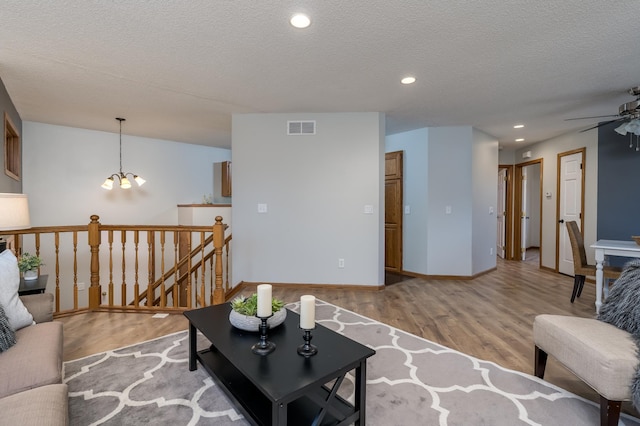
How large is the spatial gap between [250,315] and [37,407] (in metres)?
0.91

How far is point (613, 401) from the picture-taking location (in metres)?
1.49

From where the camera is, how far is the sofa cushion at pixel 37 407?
1.07m

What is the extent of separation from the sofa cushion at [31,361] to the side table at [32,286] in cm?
90

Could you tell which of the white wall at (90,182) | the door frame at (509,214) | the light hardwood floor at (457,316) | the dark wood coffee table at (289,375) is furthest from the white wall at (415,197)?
the white wall at (90,182)

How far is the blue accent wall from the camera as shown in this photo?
421cm

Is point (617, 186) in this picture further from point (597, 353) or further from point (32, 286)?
point (32, 286)

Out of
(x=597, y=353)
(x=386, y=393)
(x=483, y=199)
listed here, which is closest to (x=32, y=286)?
(x=386, y=393)

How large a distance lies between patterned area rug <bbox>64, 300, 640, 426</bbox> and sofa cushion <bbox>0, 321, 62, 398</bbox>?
16.6 inches

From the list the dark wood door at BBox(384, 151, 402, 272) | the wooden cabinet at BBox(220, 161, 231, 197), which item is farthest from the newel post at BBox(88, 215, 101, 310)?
the dark wood door at BBox(384, 151, 402, 272)

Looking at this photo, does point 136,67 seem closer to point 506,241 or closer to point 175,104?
point 175,104

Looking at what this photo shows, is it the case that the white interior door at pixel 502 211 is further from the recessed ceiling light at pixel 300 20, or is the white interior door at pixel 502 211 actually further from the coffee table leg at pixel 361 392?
the coffee table leg at pixel 361 392

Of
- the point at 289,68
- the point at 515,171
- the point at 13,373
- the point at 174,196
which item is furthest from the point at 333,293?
the point at 515,171

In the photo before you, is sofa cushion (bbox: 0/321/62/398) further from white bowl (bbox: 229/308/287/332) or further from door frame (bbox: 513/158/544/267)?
door frame (bbox: 513/158/544/267)

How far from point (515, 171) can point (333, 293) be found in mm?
5127
